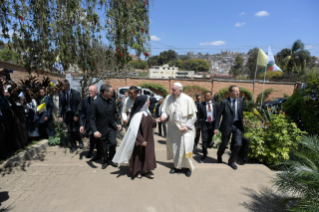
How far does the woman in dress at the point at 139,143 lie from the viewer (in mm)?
4047

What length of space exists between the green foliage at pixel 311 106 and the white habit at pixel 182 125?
2.89 m

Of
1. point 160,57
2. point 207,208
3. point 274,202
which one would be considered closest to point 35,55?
point 207,208

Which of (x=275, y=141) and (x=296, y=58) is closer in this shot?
(x=275, y=141)

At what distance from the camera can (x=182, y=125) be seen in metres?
4.31

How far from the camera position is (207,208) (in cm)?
318

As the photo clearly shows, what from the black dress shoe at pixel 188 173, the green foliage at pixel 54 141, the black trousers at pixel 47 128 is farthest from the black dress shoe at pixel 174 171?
the black trousers at pixel 47 128

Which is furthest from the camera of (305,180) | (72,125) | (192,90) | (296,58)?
(296,58)

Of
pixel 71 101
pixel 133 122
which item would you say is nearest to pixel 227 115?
pixel 133 122

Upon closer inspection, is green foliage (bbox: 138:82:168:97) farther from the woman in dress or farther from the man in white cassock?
the woman in dress

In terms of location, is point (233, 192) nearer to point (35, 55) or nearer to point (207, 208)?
point (207, 208)

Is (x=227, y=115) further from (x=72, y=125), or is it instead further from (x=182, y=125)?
(x=72, y=125)

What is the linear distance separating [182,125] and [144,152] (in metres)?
0.96

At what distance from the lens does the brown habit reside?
412 cm

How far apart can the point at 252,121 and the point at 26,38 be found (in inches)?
244
